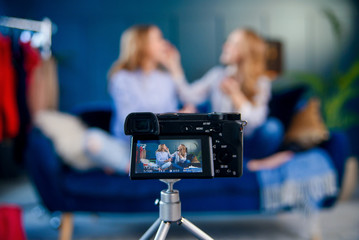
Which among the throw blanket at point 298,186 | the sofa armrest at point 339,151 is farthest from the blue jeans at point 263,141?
the sofa armrest at point 339,151

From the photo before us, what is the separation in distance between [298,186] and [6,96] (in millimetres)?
1927

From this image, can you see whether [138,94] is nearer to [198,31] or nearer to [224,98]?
[224,98]

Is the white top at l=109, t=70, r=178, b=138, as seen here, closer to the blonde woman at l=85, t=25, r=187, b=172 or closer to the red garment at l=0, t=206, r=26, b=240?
the blonde woman at l=85, t=25, r=187, b=172

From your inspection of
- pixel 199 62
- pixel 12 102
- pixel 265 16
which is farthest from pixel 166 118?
pixel 265 16

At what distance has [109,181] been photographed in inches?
66.6

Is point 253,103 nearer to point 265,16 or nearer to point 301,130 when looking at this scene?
point 301,130

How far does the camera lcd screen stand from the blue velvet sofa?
1.02m

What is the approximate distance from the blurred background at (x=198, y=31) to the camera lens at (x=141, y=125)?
309 centimetres

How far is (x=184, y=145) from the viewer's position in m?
0.67

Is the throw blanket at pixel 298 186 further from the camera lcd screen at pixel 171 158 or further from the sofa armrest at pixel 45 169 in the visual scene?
the camera lcd screen at pixel 171 158

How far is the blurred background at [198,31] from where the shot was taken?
3.67m

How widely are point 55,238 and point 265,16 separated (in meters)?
3.03

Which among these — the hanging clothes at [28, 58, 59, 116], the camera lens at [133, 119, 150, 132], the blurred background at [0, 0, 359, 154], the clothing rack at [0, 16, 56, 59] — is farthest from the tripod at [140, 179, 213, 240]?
the blurred background at [0, 0, 359, 154]

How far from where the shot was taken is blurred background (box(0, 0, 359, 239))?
3.67 meters
